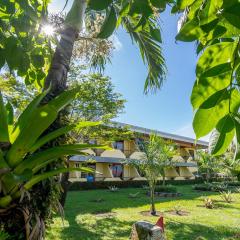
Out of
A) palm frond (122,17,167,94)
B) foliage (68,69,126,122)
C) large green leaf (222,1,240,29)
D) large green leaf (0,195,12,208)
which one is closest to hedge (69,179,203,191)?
foliage (68,69,126,122)

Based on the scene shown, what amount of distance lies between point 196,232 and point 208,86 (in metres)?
10.1

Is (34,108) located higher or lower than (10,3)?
lower

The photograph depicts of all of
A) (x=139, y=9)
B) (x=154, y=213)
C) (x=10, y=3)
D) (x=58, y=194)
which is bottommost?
(x=154, y=213)

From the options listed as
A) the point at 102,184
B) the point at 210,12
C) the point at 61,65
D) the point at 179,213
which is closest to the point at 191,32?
the point at 210,12

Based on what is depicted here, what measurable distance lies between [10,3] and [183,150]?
41790 millimetres

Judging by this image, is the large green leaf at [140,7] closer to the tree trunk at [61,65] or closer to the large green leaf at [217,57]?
the large green leaf at [217,57]

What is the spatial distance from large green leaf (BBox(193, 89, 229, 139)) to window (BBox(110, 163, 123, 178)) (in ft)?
107

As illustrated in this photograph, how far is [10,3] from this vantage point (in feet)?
4.25

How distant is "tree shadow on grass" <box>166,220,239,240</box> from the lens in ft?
30.2

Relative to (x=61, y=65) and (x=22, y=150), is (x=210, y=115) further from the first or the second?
(x=61, y=65)

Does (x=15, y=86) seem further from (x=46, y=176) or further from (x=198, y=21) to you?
(x=198, y=21)

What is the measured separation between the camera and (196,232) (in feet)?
32.7

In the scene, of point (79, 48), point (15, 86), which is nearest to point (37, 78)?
point (79, 48)

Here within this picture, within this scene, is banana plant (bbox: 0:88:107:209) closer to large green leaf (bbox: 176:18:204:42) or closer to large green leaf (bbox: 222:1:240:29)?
large green leaf (bbox: 176:18:204:42)
